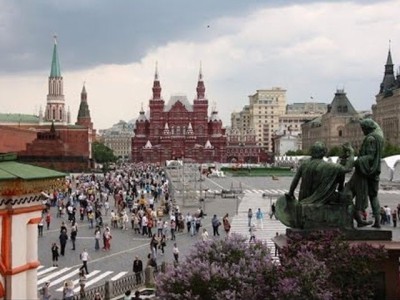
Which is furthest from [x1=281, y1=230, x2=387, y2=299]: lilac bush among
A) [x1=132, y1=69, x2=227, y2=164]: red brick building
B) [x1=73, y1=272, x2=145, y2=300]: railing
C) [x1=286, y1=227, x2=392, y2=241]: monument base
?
[x1=132, y1=69, x2=227, y2=164]: red brick building

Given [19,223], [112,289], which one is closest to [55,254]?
[112,289]

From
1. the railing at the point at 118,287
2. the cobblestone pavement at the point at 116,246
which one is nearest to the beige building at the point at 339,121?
the cobblestone pavement at the point at 116,246

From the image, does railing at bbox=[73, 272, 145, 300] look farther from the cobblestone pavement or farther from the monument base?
the monument base

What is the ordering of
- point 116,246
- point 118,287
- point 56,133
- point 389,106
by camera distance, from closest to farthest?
point 118,287, point 116,246, point 56,133, point 389,106

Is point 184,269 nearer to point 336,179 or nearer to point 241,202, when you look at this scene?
point 336,179

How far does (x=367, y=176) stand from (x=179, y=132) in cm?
14174

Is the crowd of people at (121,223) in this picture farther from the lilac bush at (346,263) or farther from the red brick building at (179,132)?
the red brick building at (179,132)

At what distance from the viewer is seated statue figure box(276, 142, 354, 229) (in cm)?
1232

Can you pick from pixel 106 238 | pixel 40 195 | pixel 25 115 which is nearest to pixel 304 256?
pixel 40 195

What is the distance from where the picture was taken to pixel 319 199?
1248 cm

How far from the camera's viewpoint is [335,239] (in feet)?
36.6

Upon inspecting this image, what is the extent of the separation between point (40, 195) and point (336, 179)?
5491 mm

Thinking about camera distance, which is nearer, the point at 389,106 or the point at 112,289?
the point at 112,289

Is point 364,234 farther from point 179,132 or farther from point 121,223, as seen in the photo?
point 179,132
